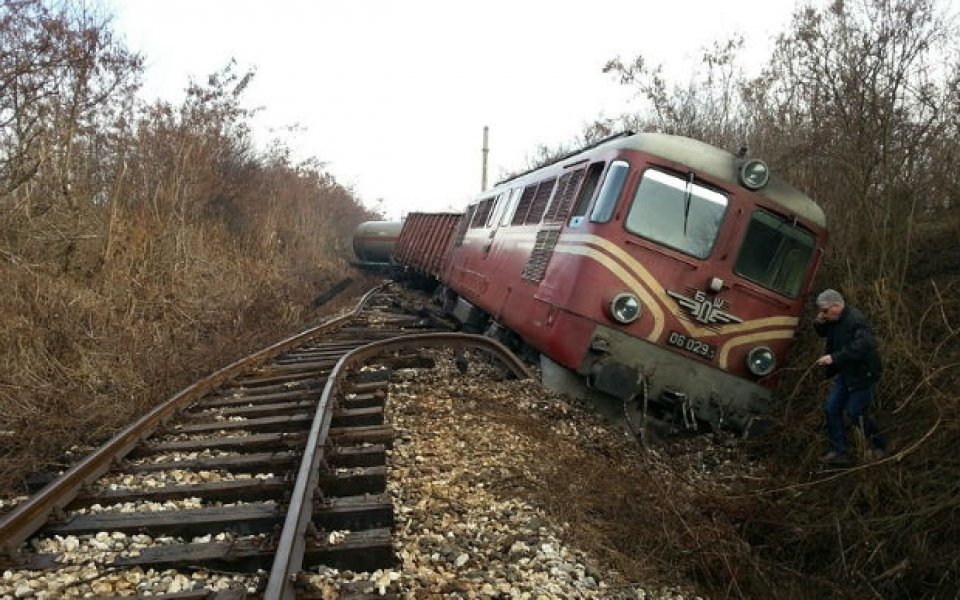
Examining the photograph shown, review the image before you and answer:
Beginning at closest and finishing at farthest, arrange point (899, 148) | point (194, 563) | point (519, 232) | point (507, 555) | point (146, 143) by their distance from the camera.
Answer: point (194, 563), point (507, 555), point (899, 148), point (519, 232), point (146, 143)

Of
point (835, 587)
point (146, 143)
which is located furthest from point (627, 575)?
point (146, 143)

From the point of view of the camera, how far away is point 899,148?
8.44m

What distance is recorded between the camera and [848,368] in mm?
5699

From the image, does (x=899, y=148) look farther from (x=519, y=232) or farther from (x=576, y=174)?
(x=519, y=232)

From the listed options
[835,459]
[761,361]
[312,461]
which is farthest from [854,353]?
[312,461]

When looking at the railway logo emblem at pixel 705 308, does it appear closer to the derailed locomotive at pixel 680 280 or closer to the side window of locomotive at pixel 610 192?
the derailed locomotive at pixel 680 280

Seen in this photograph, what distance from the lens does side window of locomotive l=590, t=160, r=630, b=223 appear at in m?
Answer: 6.54

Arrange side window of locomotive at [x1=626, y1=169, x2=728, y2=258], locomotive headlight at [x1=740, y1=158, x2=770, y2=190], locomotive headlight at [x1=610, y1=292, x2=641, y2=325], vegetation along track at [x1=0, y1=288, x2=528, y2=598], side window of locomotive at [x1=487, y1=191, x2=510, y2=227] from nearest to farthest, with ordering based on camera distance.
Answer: vegetation along track at [x1=0, y1=288, x2=528, y2=598] < locomotive headlight at [x1=610, y1=292, x2=641, y2=325] < side window of locomotive at [x1=626, y1=169, x2=728, y2=258] < locomotive headlight at [x1=740, y1=158, x2=770, y2=190] < side window of locomotive at [x1=487, y1=191, x2=510, y2=227]

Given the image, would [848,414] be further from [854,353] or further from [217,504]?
[217,504]

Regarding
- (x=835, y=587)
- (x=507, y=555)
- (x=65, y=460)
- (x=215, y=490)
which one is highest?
(x=835, y=587)

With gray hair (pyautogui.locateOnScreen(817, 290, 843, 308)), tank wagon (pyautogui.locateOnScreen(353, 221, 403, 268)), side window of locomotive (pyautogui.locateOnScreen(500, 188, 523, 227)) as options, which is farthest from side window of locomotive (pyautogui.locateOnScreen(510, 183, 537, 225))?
tank wagon (pyautogui.locateOnScreen(353, 221, 403, 268))

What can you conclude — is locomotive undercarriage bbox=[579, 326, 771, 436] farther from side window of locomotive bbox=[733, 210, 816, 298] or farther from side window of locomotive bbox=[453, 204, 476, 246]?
side window of locomotive bbox=[453, 204, 476, 246]

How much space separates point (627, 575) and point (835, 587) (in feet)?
4.69

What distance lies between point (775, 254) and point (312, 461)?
4.77 meters
